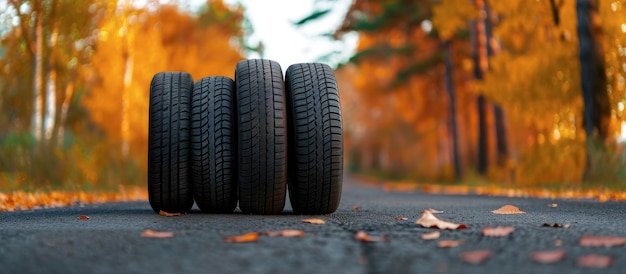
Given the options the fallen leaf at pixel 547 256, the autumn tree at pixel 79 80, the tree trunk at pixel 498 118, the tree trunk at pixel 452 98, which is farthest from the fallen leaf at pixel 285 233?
the tree trunk at pixel 452 98

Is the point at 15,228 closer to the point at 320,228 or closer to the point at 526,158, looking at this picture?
the point at 320,228

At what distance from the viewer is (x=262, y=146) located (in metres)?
6.00

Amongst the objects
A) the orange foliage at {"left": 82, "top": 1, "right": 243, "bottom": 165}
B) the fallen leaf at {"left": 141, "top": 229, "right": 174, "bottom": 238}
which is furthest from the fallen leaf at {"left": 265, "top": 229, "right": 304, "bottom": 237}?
the orange foliage at {"left": 82, "top": 1, "right": 243, "bottom": 165}

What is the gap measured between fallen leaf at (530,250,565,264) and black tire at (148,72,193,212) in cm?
342

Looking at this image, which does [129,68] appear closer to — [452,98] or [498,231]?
[452,98]

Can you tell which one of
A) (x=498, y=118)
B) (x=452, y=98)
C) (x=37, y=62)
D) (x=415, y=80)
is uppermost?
(x=415, y=80)

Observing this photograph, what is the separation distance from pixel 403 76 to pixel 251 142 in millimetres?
21216

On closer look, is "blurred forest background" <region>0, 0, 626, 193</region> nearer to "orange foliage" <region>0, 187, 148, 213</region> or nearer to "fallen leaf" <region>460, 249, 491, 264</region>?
"orange foliage" <region>0, 187, 148, 213</region>

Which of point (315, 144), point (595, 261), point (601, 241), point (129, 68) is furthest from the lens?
point (129, 68)

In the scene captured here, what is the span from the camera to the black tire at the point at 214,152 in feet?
20.7

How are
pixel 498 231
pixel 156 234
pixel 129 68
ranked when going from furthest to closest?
1. pixel 129 68
2. pixel 498 231
3. pixel 156 234

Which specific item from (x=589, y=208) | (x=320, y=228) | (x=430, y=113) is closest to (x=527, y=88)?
(x=589, y=208)

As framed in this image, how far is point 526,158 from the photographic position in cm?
1468

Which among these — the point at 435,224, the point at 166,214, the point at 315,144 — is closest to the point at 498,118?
the point at 315,144
